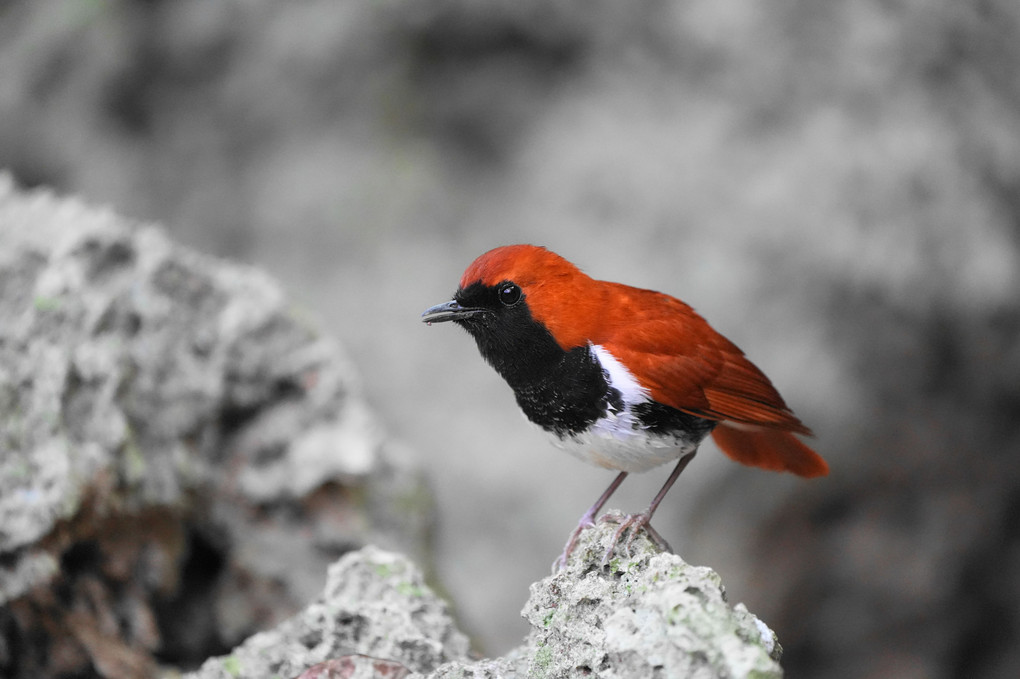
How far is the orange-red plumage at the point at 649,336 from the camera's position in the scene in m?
2.63

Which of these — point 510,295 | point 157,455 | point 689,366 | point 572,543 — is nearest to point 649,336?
point 689,366

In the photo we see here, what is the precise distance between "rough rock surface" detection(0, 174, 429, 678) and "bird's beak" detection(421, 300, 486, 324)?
1.19 meters

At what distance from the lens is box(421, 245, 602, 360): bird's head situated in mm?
2637

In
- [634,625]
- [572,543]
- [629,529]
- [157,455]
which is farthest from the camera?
Result: [157,455]

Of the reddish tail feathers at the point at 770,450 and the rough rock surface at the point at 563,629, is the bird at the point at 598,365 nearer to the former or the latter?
the reddish tail feathers at the point at 770,450

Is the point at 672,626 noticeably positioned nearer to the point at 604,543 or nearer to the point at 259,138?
the point at 604,543

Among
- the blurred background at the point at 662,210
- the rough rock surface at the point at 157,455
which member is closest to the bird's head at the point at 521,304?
the rough rock surface at the point at 157,455

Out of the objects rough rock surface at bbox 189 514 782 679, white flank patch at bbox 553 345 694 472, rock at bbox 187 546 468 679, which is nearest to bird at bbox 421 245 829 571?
white flank patch at bbox 553 345 694 472

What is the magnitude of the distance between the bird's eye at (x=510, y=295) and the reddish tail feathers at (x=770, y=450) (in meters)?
0.94

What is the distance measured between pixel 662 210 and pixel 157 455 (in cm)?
384

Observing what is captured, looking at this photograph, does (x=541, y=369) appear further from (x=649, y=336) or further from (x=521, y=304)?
(x=649, y=336)

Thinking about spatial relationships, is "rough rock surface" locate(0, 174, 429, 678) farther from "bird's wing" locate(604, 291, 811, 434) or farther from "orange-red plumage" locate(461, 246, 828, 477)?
"bird's wing" locate(604, 291, 811, 434)

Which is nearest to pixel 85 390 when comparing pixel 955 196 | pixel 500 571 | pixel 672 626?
pixel 672 626

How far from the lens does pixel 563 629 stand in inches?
87.8
